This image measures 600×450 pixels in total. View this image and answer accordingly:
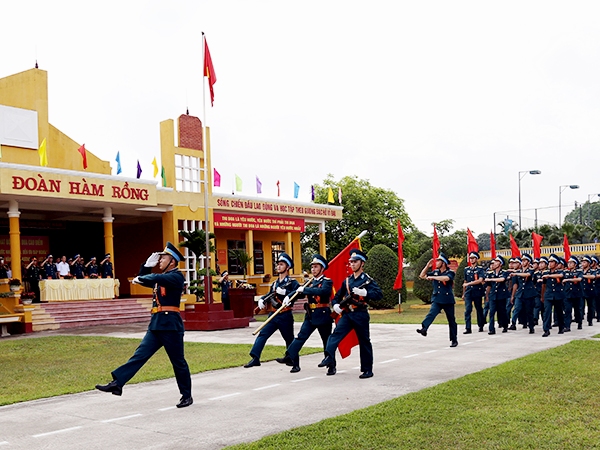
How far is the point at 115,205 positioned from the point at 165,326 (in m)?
17.7

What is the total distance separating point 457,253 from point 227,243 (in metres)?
18.7

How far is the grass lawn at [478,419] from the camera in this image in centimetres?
547

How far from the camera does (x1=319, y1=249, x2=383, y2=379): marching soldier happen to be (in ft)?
30.0

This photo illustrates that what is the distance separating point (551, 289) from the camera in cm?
1484

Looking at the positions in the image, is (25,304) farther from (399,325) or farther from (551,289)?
(551,289)

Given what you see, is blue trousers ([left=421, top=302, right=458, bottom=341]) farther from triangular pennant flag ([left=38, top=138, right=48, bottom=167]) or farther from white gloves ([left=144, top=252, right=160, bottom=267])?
triangular pennant flag ([left=38, top=138, right=48, bottom=167])

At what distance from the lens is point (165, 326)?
24.3 feet

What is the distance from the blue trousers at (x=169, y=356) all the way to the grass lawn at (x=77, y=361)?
5.94 feet

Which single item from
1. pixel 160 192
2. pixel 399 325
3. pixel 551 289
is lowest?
pixel 399 325

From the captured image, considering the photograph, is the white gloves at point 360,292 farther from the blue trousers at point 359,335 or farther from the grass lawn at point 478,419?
the grass lawn at point 478,419

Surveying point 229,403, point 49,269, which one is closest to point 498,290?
point 229,403

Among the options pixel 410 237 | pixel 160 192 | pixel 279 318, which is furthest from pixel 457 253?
pixel 279 318

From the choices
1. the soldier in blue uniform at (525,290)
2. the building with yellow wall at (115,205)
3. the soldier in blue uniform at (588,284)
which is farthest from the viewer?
the building with yellow wall at (115,205)

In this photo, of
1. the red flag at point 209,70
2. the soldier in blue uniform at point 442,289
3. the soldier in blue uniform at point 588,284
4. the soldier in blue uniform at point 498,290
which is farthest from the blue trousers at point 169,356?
the red flag at point 209,70
